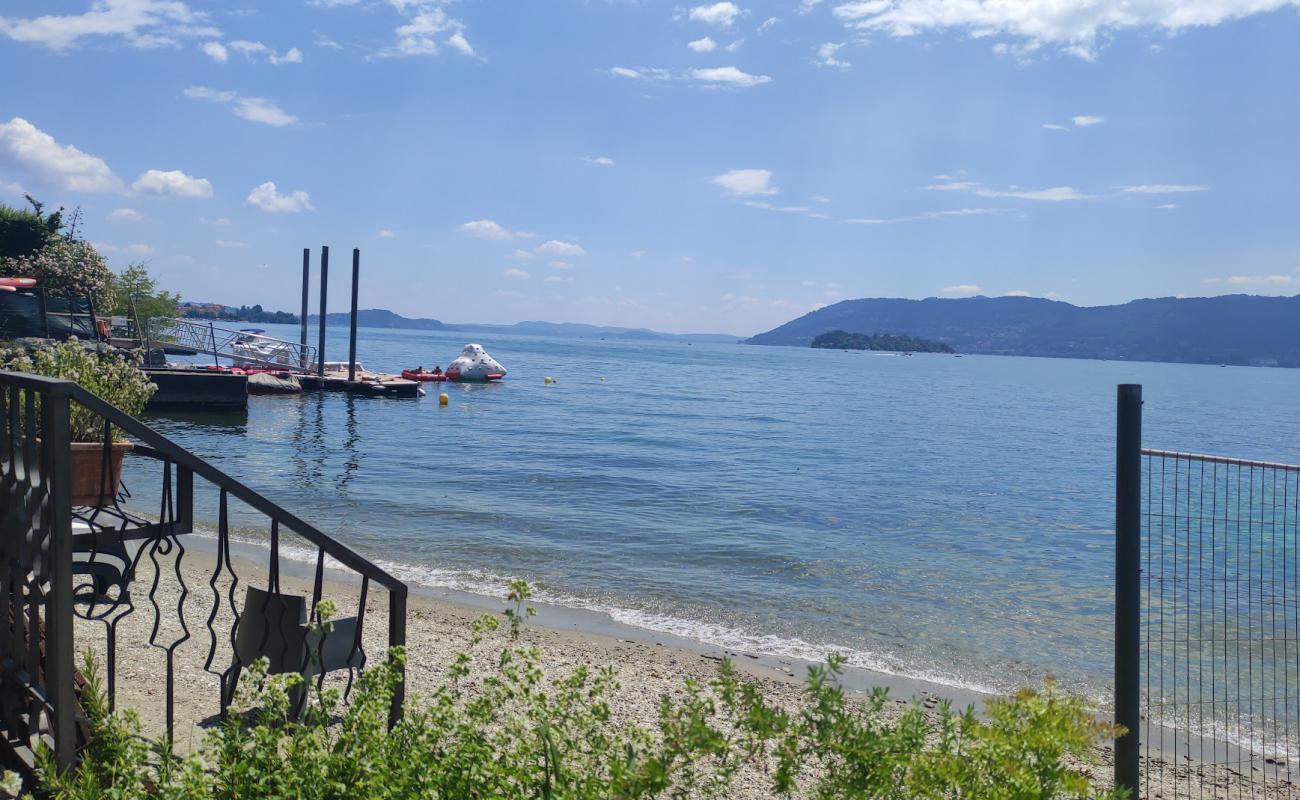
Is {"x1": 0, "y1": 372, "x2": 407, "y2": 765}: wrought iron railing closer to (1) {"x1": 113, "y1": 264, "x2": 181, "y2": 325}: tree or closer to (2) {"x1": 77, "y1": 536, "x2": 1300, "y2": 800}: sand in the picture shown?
(2) {"x1": 77, "y1": 536, "x2": 1300, "y2": 800}: sand

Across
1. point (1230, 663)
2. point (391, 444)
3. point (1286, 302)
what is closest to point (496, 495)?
point (391, 444)

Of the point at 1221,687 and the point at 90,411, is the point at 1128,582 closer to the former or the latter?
the point at 90,411

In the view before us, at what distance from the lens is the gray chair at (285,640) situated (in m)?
3.89

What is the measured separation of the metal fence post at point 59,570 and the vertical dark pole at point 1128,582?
4.05 metres

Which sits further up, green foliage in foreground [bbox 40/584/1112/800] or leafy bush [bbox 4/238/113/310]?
leafy bush [bbox 4/238/113/310]

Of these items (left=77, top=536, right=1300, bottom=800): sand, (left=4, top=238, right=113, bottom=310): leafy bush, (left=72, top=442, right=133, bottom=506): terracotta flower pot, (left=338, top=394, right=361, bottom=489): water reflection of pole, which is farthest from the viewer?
(left=4, top=238, right=113, bottom=310): leafy bush

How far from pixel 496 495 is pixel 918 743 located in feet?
57.5

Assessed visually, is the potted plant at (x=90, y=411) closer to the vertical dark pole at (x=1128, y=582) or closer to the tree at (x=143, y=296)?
the vertical dark pole at (x=1128, y=582)

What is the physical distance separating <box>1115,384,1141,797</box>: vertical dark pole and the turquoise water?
Answer: 5205 millimetres

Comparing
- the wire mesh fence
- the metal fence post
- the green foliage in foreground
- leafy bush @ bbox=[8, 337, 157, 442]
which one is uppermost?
leafy bush @ bbox=[8, 337, 157, 442]

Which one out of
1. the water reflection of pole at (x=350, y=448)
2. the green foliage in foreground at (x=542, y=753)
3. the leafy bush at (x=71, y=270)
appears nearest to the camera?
the green foliage in foreground at (x=542, y=753)

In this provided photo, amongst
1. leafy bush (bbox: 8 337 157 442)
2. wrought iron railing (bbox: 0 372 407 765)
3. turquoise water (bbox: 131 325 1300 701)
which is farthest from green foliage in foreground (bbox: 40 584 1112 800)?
turquoise water (bbox: 131 325 1300 701)

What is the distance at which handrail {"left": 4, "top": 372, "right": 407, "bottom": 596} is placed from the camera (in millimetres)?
2719

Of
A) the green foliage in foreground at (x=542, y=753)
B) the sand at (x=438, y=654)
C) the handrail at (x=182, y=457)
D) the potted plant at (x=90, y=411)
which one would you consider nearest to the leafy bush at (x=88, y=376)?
the potted plant at (x=90, y=411)
